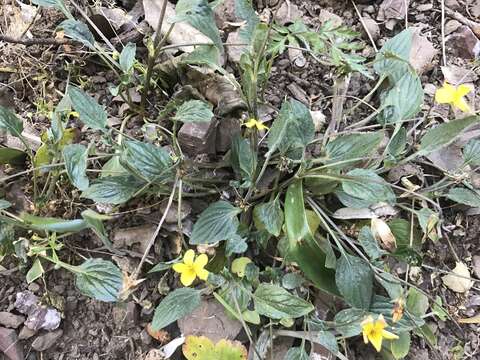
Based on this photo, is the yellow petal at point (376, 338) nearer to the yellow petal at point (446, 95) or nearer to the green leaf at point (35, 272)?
the yellow petal at point (446, 95)

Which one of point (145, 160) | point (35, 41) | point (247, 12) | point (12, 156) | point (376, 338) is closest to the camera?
point (376, 338)

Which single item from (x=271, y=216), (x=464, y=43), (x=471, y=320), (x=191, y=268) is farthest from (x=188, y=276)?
(x=464, y=43)

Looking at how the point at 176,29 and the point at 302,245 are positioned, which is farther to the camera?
the point at 176,29

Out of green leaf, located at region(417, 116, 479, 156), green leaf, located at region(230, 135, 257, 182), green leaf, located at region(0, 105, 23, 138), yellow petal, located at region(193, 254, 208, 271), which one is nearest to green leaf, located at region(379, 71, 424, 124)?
green leaf, located at region(417, 116, 479, 156)

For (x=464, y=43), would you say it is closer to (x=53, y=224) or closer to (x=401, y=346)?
(x=401, y=346)

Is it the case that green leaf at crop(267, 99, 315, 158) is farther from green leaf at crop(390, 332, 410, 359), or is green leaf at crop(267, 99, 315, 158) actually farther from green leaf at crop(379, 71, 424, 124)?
green leaf at crop(390, 332, 410, 359)

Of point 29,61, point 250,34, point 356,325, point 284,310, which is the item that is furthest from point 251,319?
point 29,61

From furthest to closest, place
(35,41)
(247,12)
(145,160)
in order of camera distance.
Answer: (35,41) < (247,12) < (145,160)

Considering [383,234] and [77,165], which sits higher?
[77,165]

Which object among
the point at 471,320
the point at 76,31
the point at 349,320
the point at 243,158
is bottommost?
the point at 471,320
